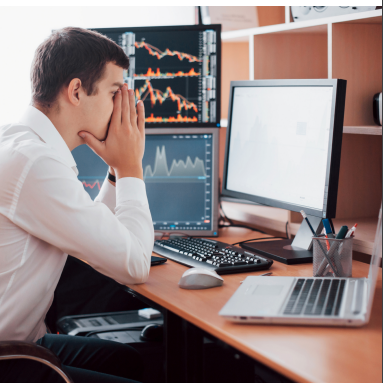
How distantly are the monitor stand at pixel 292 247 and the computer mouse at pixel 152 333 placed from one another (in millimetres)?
401

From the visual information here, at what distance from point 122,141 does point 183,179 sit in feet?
1.55

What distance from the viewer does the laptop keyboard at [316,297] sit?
84 centimetres

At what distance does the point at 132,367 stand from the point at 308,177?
2.41ft

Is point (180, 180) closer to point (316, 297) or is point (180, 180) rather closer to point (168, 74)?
point (168, 74)

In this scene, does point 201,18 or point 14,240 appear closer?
point 14,240

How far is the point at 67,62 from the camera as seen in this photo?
1137 millimetres

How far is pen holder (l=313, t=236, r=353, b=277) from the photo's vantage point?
3.56 ft

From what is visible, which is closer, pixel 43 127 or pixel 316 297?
pixel 316 297

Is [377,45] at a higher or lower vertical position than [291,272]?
higher

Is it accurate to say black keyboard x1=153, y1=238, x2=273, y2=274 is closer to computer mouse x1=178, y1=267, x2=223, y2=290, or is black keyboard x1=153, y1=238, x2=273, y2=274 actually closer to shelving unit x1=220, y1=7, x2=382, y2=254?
computer mouse x1=178, y1=267, x2=223, y2=290

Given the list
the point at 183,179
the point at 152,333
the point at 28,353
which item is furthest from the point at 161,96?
the point at 28,353

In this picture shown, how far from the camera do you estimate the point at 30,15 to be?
7.59 feet

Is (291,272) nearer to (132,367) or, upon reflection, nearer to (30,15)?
(132,367)

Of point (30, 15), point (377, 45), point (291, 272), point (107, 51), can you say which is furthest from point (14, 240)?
point (30, 15)
